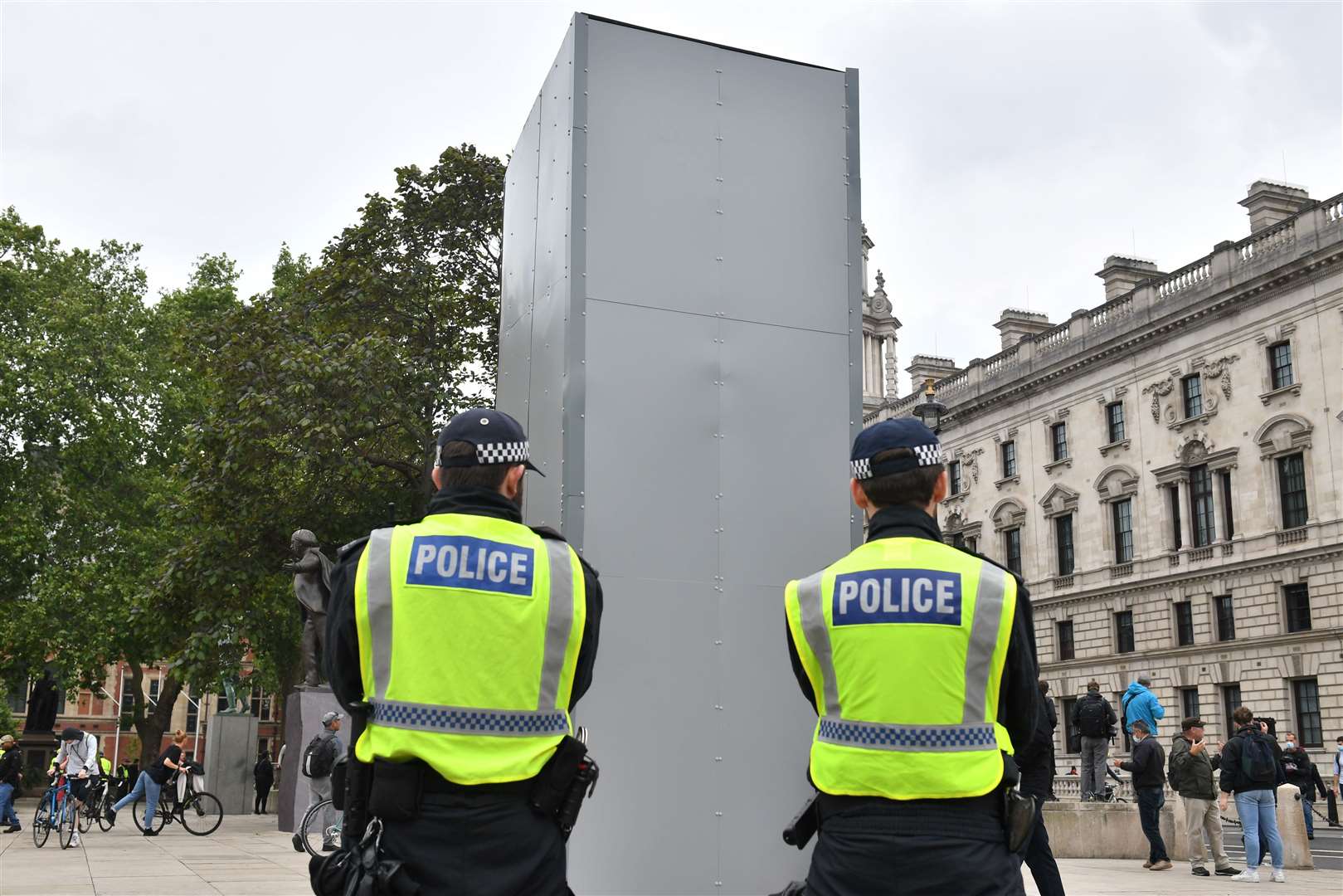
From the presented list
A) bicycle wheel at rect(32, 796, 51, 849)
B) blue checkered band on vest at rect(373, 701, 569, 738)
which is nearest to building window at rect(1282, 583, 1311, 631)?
bicycle wheel at rect(32, 796, 51, 849)

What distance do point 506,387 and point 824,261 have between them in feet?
7.82

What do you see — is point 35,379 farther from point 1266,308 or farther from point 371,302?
point 1266,308

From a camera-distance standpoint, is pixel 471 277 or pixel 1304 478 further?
pixel 1304 478

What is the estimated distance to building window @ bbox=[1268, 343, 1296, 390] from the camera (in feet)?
131

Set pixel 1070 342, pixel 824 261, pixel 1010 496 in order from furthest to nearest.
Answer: pixel 1010 496, pixel 1070 342, pixel 824 261

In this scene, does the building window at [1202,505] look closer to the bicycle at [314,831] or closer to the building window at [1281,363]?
the building window at [1281,363]

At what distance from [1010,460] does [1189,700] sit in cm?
1289

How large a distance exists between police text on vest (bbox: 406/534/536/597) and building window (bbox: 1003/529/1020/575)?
5134 cm

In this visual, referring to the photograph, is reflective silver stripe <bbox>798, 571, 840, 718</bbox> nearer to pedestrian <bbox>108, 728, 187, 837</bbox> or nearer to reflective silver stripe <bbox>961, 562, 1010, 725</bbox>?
reflective silver stripe <bbox>961, 562, 1010, 725</bbox>

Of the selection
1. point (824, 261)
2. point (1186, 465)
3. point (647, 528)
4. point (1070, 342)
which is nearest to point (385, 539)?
point (647, 528)

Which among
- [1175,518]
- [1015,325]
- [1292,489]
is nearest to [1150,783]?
[1292,489]

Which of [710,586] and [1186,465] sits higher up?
[1186,465]

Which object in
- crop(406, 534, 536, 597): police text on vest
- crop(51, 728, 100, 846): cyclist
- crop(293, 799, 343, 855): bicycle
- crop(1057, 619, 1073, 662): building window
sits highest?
crop(1057, 619, 1073, 662): building window

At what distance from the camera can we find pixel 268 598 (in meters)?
26.6
